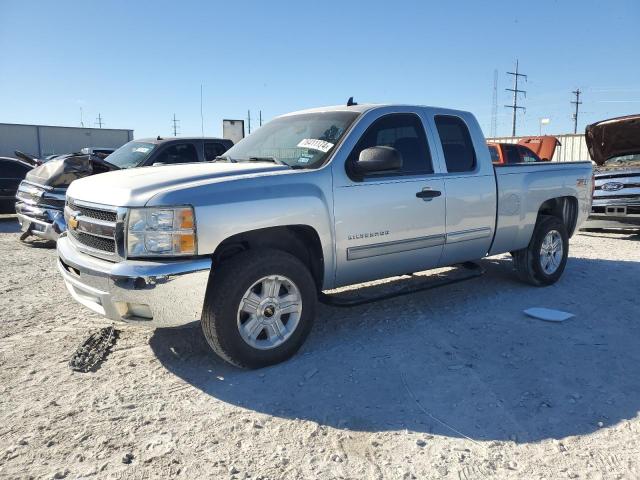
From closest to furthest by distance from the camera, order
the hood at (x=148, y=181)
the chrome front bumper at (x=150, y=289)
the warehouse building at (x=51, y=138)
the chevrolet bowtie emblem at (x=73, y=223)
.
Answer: the chrome front bumper at (x=150, y=289), the hood at (x=148, y=181), the chevrolet bowtie emblem at (x=73, y=223), the warehouse building at (x=51, y=138)

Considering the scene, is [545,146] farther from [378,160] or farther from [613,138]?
[378,160]

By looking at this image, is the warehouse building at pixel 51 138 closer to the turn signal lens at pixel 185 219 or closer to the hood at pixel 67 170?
the hood at pixel 67 170

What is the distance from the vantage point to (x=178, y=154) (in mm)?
8789

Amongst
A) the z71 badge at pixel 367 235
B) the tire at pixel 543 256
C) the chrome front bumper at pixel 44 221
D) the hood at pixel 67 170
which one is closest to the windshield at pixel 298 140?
the z71 badge at pixel 367 235

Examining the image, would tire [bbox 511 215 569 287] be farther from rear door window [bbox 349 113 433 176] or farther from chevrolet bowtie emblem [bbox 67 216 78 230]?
chevrolet bowtie emblem [bbox 67 216 78 230]

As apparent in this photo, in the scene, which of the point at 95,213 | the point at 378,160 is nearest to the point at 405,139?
the point at 378,160

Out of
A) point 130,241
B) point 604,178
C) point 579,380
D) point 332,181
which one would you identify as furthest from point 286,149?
point 604,178

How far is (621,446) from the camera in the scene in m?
2.79

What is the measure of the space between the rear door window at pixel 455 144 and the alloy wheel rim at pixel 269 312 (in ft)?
6.81

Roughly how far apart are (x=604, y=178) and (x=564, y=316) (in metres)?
6.24

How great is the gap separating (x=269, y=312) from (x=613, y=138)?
31.0ft

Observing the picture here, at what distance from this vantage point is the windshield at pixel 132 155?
8516mm

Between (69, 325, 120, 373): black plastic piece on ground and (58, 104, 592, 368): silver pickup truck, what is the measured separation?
46 cm

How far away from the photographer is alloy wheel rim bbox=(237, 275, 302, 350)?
366cm
